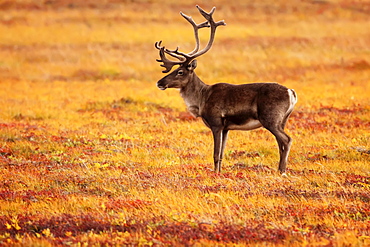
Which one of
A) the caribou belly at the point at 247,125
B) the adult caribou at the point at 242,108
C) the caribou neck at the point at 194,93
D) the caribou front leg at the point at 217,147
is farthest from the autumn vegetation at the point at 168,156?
the caribou neck at the point at 194,93

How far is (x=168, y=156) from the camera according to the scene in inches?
535

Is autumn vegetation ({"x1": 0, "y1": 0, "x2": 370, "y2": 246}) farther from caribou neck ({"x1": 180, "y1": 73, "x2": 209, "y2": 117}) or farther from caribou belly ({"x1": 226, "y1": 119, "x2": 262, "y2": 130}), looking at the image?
caribou neck ({"x1": 180, "y1": 73, "x2": 209, "y2": 117})

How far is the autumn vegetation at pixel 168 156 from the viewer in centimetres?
787

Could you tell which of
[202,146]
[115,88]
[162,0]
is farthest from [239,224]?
[162,0]

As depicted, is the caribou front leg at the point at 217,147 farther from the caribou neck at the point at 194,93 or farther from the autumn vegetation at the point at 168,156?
the caribou neck at the point at 194,93

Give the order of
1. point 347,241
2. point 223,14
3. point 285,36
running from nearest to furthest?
1. point 347,241
2. point 285,36
3. point 223,14

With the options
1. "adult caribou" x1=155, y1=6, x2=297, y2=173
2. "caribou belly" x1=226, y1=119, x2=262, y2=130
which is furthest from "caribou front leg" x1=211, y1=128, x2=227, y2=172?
"caribou belly" x1=226, y1=119, x2=262, y2=130

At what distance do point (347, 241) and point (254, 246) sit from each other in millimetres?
1108

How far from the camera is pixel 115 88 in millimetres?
29062

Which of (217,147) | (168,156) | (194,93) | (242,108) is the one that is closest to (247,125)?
(242,108)

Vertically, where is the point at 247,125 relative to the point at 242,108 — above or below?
below

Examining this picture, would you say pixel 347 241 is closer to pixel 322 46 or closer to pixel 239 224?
pixel 239 224

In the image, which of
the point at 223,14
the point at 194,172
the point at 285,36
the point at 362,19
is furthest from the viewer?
the point at 223,14

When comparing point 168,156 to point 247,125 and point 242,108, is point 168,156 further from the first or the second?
point 242,108
